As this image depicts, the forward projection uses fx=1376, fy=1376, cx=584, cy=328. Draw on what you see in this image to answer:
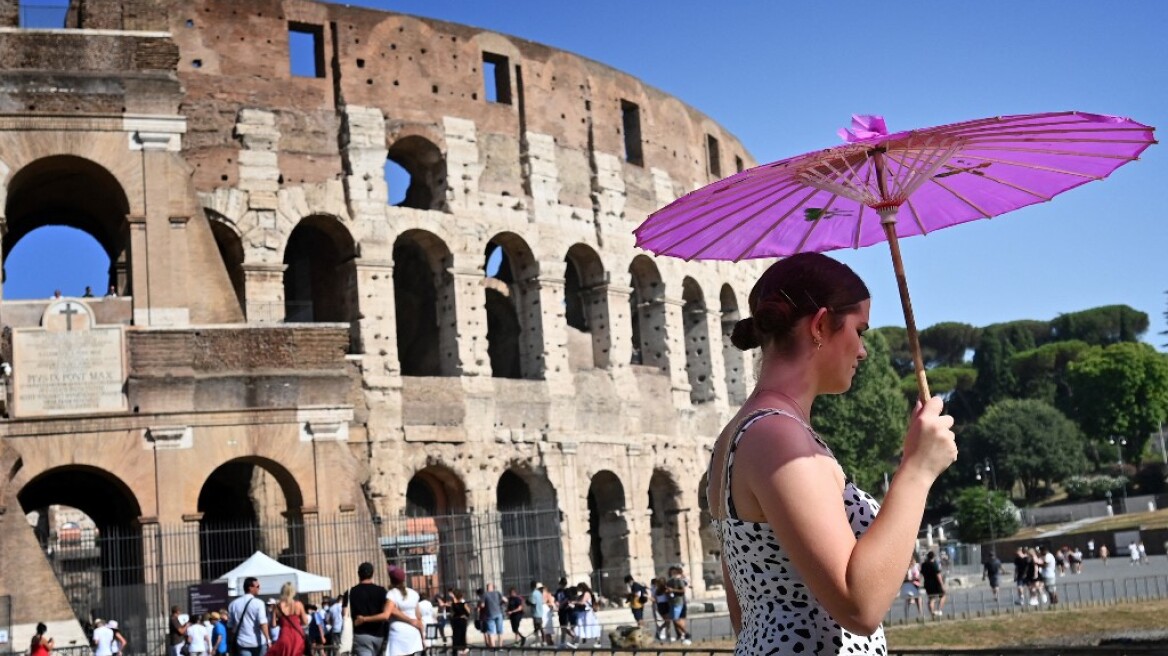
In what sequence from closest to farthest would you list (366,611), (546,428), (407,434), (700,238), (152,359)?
1. (700,238)
2. (366,611)
3. (152,359)
4. (407,434)
5. (546,428)

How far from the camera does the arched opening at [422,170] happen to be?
2531 cm

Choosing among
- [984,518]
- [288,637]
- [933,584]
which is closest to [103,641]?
[288,637]

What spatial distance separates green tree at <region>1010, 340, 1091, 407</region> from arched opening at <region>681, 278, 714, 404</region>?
156ft

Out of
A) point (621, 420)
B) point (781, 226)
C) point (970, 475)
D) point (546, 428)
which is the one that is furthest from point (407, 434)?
point (970, 475)

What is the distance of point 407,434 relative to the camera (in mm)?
23562

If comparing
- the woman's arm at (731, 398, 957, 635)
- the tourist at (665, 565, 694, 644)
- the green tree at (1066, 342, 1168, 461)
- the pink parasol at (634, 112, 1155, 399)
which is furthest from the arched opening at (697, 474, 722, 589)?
the green tree at (1066, 342, 1168, 461)

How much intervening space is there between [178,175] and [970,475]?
50.2m

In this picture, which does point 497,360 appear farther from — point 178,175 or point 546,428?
point 178,175

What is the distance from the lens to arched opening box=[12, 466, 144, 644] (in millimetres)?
17281

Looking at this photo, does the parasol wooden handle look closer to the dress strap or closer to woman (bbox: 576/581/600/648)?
the dress strap

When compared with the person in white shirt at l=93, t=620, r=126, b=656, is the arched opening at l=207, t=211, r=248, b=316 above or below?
above

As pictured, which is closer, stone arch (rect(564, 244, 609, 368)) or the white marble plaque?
the white marble plaque

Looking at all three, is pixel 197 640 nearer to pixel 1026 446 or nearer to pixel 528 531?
pixel 528 531

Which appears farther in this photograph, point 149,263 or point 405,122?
point 405,122
